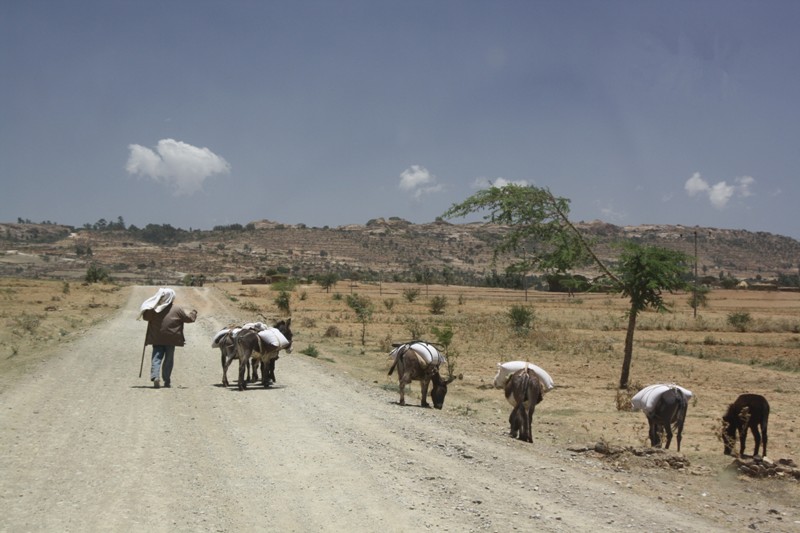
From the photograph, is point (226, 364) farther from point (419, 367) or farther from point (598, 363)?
point (598, 363)

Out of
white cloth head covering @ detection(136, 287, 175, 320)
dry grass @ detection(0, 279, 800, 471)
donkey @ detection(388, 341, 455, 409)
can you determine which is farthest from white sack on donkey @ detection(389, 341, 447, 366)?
white cloth head covering @ detection(136, 287, 175, 320)

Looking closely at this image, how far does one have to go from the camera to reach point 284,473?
316 inches

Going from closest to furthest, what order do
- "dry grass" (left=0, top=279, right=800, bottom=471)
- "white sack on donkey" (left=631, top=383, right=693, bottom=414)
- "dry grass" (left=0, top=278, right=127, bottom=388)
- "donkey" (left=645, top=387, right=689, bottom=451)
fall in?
1. "donkey" (left=645, top=387, right=689, bottom=451)
2. "white sack on donkey" (left=631, top=383, right=693, bottom=414)
3. "dry grass" (left=0, top=279, right=800, bottom=471)
4. "dry grass" (left=0, top=278, right=127, bottom=388)

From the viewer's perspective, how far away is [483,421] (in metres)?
13.7

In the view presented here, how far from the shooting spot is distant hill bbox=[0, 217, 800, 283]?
12231 centimetres

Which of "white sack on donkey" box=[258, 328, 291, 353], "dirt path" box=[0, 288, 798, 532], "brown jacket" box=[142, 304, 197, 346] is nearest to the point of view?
"dirt path" box=[0, 288, 798, 532]

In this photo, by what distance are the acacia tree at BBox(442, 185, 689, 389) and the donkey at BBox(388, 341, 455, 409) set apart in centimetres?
892

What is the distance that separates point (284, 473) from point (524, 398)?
4.95 metres

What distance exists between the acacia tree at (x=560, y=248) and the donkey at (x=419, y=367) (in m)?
8.92

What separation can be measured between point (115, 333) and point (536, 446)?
2157cm

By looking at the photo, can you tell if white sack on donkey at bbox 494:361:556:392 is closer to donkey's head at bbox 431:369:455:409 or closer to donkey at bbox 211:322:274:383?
donkey's head at bbox 431:369:455:409

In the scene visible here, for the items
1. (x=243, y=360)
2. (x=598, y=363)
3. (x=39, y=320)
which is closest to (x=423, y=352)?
(x=243, y=360)

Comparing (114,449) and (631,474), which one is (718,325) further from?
(114,449)

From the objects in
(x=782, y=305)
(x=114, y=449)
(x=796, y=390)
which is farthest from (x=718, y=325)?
(x=114, y=449)
